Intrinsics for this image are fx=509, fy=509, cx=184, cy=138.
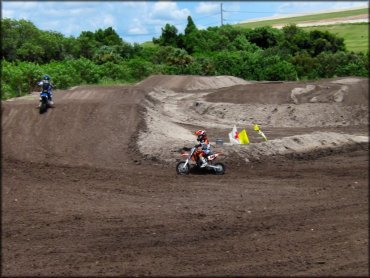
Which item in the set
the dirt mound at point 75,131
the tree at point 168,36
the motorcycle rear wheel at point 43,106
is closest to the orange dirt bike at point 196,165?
the dirt mound at point 75,131

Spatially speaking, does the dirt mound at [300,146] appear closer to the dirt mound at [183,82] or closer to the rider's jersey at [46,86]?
the rider's jersey at [46,86]

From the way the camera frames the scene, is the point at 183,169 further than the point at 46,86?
No

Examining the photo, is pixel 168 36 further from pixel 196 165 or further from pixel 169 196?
pixel 169 196

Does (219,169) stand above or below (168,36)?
below

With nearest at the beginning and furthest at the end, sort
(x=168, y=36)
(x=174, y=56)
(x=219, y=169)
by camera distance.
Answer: (x=219, y=169)
(x=174, y=56)
(x=168, y=36)

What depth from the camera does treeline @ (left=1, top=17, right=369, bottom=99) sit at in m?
31.2

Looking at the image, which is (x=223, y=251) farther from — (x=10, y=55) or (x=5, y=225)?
(x=10, y=55)

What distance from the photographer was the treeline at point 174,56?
31219 mm

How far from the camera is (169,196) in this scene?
12117 mm

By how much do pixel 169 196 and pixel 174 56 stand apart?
131 feet

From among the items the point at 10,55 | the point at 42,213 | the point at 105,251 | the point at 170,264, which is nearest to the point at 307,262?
the point at 170,264

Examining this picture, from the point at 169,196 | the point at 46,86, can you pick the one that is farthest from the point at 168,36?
the point at 169,196

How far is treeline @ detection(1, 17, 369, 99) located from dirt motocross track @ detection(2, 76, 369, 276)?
6.77 m

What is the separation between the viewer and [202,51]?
58156 millimetres
